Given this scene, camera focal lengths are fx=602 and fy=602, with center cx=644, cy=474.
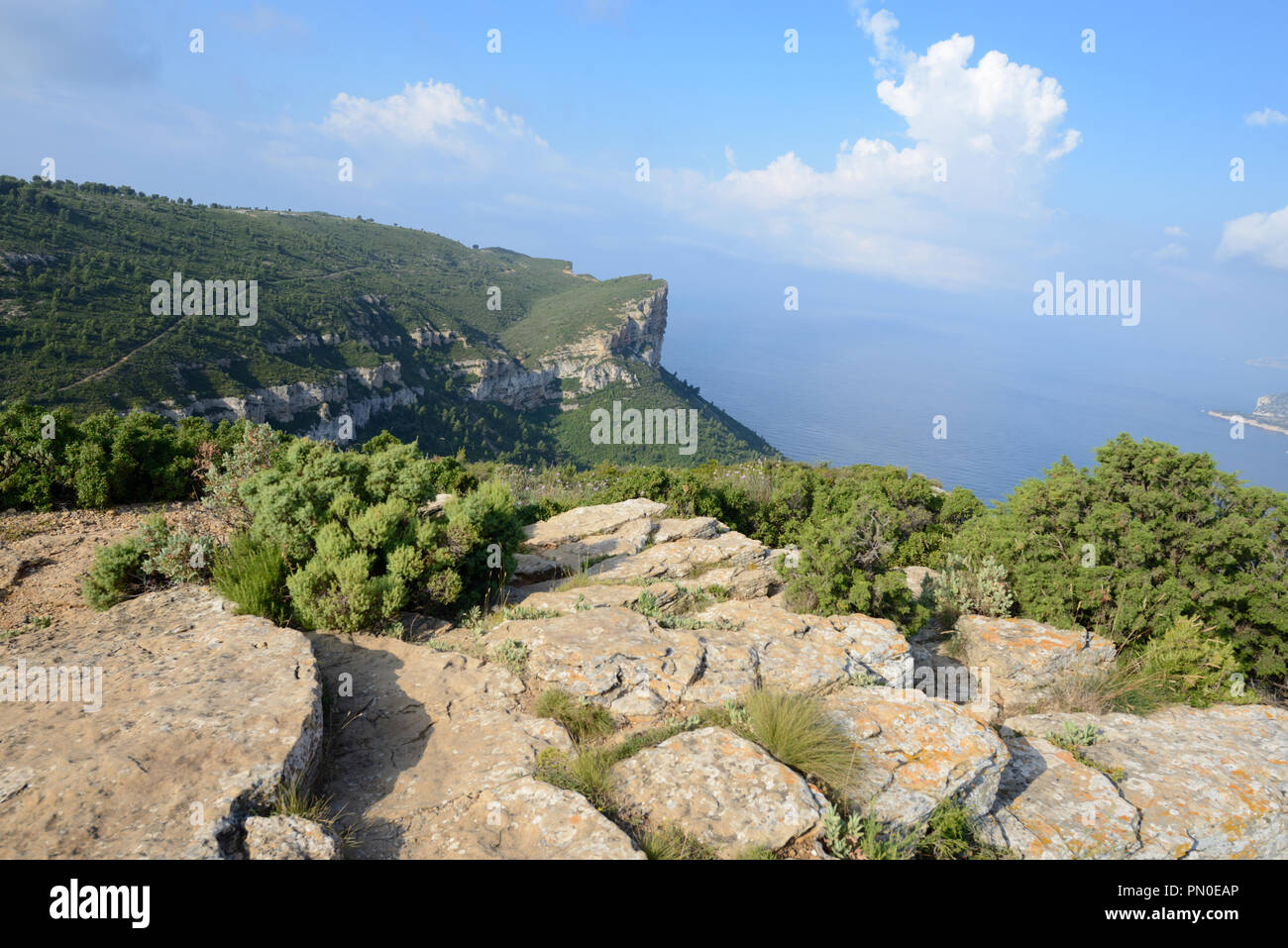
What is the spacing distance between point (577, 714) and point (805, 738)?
1.83 metres

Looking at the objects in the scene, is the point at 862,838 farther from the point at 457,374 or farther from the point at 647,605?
the point at 457,374

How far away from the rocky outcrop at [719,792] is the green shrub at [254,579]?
402 centimetres

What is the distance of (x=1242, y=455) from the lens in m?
124

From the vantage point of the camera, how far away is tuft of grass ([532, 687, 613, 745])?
16.2 ft

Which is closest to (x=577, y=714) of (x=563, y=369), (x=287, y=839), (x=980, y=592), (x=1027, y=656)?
(x=287, y=839)

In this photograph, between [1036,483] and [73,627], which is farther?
[1036,483]

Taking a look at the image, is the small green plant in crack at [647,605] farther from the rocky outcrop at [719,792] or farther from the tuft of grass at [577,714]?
the rocky outcrop at [719,792]

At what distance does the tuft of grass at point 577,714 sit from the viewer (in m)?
4.95

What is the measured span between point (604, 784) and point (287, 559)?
464 centimetres

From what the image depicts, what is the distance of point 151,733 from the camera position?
155 inches

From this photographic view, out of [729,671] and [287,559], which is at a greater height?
[287,559]

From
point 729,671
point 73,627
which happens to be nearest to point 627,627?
point 729,671

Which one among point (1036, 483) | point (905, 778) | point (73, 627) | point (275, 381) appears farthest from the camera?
point (275, 381)
